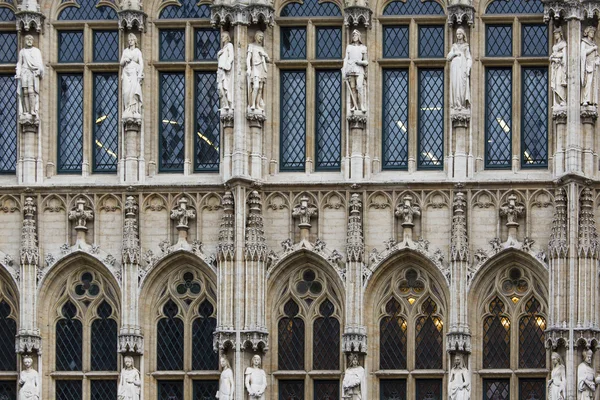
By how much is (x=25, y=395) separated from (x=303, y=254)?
6.84 metres

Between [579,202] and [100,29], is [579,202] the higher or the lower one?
the lower one

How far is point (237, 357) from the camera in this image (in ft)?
164

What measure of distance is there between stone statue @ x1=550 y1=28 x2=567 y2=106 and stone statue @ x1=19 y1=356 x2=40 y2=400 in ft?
42.3

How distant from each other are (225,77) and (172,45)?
6.19 ft

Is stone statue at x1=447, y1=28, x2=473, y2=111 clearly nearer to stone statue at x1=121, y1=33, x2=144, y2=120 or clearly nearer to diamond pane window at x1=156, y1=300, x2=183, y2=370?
stone statue at x1=121, y1=33, x2=144, y2=120

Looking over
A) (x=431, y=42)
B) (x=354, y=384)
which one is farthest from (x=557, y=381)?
(x=431, y=42)

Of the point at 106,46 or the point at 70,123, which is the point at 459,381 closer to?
the point at 70,123

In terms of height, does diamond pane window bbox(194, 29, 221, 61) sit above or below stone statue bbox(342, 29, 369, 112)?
above

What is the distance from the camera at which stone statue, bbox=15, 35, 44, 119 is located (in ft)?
168

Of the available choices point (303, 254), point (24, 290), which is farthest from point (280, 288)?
point (24, 290)

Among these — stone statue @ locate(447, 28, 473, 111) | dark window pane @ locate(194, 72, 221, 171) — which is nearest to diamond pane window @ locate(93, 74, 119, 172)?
dark window pane @ locate(194, 72, 221, 171)

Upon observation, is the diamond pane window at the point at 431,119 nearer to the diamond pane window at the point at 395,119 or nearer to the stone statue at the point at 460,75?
the diamond pane window at the point at 395,119

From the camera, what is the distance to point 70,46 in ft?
171

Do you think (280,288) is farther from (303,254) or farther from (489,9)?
(489,9)
